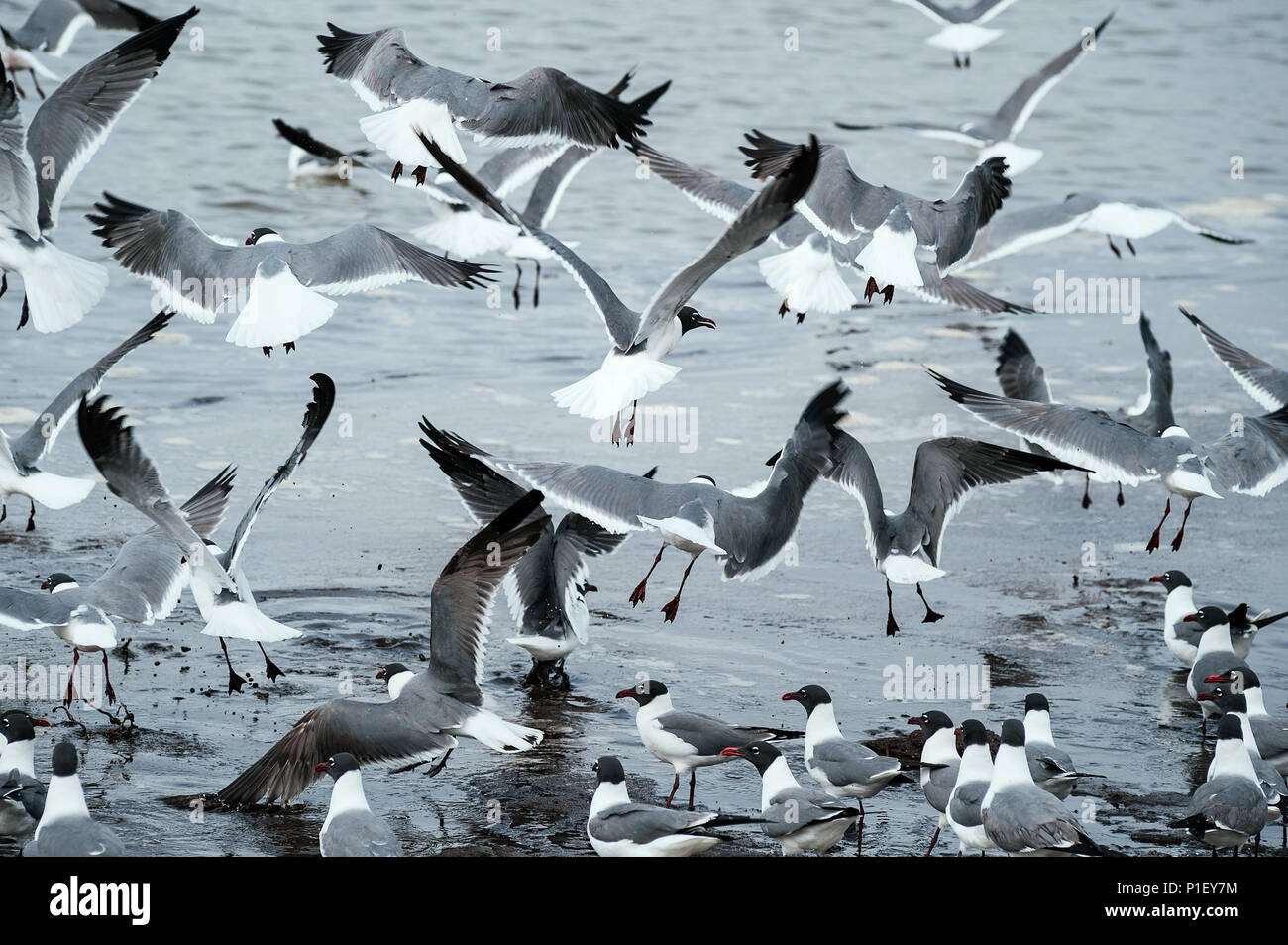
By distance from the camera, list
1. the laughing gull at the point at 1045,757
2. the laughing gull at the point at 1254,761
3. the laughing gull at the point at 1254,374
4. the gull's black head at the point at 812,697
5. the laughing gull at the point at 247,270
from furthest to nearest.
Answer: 1. the laughing gull at the point at 1254,374
2. the laughing gull at the point at 247,270
3. the gull's black head at the point at 812,697
4. the laughing gull at the point at 1254,761
5. the laughing gull at the point at 1045,757

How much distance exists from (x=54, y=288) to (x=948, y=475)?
4406 millimetres

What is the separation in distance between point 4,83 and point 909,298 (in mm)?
8638

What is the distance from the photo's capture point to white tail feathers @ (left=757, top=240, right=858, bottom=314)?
31.1 ft

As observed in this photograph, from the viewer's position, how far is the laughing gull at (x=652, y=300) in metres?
6.30

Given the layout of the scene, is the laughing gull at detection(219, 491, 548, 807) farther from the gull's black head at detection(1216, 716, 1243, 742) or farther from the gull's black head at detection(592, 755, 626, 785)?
the gull's black head at detection(1216, 716, 1243, 742)

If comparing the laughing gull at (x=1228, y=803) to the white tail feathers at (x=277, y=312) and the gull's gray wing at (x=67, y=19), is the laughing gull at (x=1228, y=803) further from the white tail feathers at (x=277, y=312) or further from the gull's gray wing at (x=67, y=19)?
the gull's gray wing at (x=67, y=19)

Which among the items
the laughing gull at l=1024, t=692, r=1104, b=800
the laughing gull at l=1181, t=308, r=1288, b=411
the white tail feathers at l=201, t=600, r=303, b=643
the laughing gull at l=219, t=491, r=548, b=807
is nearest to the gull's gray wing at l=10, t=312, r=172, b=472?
the white tail feathers at l=201, t=600, r=303, b=643

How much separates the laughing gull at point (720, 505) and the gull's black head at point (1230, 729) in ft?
5.98

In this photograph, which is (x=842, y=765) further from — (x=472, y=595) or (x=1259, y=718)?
(x=1259, y=718)

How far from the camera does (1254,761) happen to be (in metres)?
6.56

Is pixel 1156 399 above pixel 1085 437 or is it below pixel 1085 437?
above

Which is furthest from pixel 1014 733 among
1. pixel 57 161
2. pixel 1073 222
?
pixel 57 161

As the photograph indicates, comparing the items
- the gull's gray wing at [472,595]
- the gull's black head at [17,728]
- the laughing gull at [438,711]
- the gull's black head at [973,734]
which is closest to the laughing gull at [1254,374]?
the gull's black head at [973,734]

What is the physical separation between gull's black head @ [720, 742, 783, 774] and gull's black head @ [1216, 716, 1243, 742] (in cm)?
162
